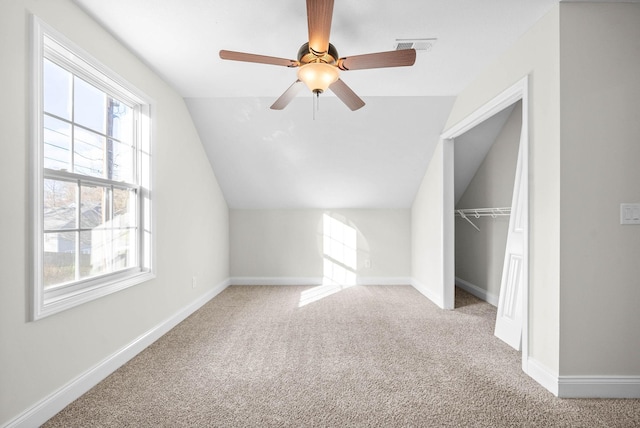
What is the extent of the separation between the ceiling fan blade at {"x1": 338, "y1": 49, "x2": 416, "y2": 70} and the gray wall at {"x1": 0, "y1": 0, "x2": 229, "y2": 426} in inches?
66.4

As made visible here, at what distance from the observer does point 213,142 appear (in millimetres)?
4203

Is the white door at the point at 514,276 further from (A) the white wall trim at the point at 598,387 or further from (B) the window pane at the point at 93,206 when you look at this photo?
(B) the window pane at the point at 93,206

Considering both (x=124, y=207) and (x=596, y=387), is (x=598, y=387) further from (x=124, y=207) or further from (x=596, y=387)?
(x=124, y=207)

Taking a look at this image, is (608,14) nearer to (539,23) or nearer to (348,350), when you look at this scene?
(539,23)

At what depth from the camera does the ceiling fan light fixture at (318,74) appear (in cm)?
195

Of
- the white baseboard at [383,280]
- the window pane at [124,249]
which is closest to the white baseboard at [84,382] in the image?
the window pane at [124,249]

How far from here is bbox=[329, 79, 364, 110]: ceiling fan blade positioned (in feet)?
7.43

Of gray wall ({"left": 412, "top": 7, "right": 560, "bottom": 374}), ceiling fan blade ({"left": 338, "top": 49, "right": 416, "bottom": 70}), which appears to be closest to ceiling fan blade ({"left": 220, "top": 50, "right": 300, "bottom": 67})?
ceiling fan blade ({"left": 338, "top": 49, "right": 416, "bottom": 70})

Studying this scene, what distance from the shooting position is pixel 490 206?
421 cm

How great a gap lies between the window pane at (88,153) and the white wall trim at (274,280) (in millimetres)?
3165

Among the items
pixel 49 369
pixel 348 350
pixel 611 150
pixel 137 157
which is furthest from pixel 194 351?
pixel 611 150

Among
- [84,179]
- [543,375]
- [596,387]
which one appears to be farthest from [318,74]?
[596,387]

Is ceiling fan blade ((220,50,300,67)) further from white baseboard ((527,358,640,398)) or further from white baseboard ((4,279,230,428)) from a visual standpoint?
white baseboard ((527,358,640,398))

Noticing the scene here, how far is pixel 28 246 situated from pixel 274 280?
3782mm
